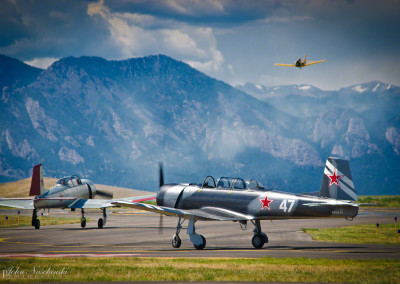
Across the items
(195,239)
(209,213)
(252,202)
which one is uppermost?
(252,202)

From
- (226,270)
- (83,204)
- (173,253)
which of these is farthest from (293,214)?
(83,204)

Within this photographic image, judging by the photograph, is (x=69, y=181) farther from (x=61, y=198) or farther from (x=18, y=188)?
(x=18, y=188)

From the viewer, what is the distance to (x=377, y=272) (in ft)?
62.1

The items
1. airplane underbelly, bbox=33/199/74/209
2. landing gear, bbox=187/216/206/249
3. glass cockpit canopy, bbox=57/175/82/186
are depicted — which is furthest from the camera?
glass cockpit canopy, bbox=57/175/82/186

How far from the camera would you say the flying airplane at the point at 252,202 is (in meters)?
25.6

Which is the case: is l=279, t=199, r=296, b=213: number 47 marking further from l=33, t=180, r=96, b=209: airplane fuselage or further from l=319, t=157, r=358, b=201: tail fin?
l=33, t=180, r=96, b=209: airplane fuselage

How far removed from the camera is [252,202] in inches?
1075

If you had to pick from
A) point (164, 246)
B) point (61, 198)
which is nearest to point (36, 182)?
point (61, 198)

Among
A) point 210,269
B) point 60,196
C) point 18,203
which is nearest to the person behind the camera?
point 210,269

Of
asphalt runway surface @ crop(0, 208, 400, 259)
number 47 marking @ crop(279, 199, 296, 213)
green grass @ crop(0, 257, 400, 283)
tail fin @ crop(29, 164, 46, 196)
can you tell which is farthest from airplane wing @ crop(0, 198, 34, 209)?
number 47 marking @ crop(279, 199, 296, 213)

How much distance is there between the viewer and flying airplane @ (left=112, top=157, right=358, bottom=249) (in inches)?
1007

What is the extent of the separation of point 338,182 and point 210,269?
860 cm

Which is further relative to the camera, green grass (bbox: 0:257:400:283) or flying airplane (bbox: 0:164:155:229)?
flying airplane (bbox: 0:164:155:229)

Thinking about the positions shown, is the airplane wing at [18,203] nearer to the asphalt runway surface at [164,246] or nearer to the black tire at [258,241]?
the asphalt runway surface at [164,246]
